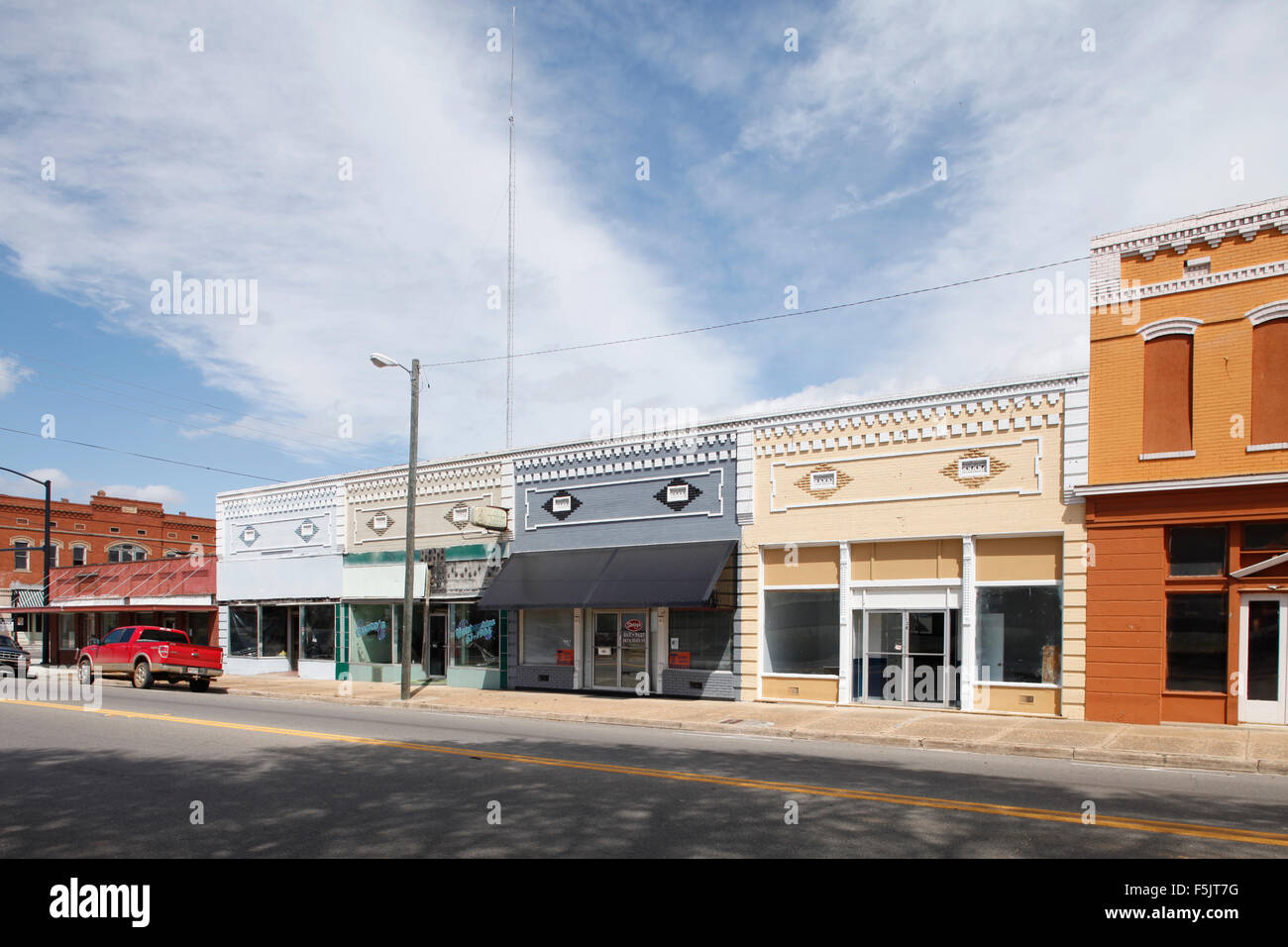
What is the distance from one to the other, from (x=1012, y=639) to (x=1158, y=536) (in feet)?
10.3

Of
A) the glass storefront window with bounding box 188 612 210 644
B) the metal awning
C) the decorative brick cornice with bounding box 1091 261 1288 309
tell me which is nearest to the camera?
the decorative brick cornice with bounding box 1091 261 1288 309

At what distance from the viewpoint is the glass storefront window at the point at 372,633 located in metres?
28.3

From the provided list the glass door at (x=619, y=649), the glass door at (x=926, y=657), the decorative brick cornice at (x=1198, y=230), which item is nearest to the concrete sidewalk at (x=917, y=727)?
the glass door at (x=926, y=657)

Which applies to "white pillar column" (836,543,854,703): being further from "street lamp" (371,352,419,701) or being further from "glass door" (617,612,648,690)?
"street lamp" (371,352,419,701)

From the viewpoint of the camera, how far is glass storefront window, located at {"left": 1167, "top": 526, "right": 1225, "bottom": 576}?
16078 millimetres

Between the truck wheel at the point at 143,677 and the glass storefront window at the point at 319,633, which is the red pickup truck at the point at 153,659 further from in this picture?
the glass storefront window at the point at 319,633

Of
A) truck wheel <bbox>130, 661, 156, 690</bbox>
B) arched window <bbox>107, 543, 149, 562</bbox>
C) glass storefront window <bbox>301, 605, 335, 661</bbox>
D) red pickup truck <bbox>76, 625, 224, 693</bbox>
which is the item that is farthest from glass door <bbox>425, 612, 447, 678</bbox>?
arched window <bbox>107, 543, 149, 562</bbox>

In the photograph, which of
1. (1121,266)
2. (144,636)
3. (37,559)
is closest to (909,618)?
(1121,266)

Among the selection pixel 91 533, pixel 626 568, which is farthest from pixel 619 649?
pixel 91 533

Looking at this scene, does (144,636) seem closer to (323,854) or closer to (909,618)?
(909,618)

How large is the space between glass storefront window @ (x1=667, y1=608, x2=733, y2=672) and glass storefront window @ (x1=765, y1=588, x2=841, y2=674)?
95 cm

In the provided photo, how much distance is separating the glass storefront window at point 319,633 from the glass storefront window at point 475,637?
5692mm

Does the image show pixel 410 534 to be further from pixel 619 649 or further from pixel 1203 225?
pixel 1203 225

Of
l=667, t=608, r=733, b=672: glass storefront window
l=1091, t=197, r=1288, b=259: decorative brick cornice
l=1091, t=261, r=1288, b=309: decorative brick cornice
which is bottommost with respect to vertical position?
l=667, t=608, r=733, b=672: glass storefront window
